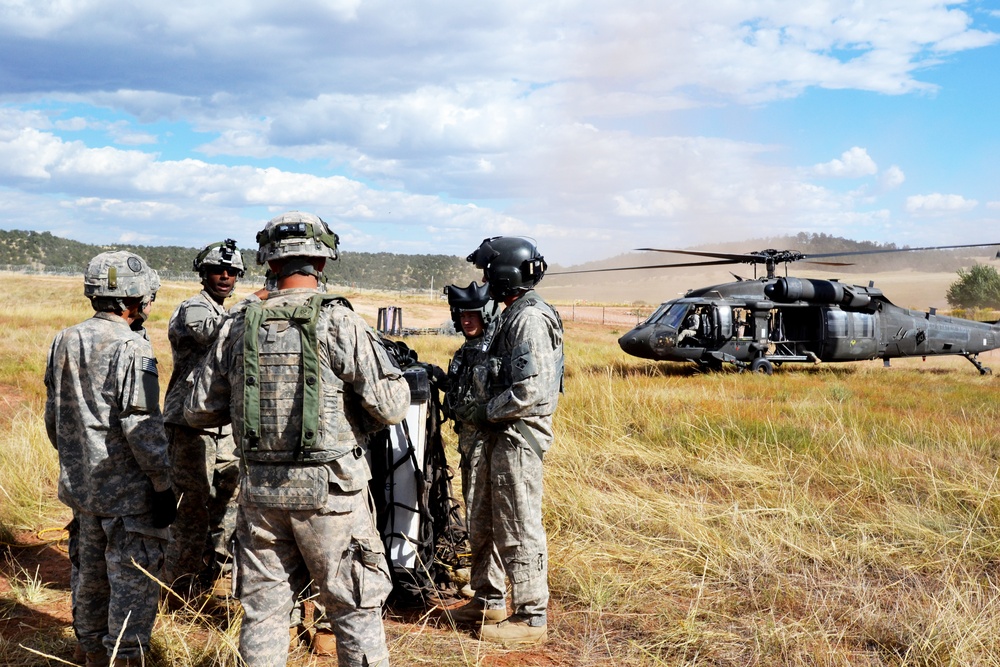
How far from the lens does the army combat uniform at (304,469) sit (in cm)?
280

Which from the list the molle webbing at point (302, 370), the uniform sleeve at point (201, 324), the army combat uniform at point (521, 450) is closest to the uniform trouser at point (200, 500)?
the uniform sleeve at point (201, 324)

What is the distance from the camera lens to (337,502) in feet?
9.33

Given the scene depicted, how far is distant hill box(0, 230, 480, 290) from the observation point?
71812 mm

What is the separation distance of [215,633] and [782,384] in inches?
425

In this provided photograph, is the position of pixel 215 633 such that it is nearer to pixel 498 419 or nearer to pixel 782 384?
pixel 498 419

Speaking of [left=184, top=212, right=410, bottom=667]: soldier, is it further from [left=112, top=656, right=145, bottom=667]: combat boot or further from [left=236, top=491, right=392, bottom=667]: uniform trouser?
[left=112, top=656, right=145, bottom=667]: combat boot

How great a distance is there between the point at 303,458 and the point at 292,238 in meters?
0.86

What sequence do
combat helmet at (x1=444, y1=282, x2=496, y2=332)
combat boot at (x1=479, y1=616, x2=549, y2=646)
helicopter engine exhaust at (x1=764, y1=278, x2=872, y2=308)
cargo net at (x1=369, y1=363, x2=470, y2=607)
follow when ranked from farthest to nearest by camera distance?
1. helicopter engine exhaust at (x1=764, y1=278, x2=872, y2=308)
2. combat helmet at (x1=444, y1=282, x2=496, y2=332)
3. cargo net at (x1=369, y1=363, x2=470, y2=607)
4. combat boot at (x1=479, y1=616, x2=549, y2=646)

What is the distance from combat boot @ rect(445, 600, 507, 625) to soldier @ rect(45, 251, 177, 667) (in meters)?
1.57

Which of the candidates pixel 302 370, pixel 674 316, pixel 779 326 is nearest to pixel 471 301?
pixel 302 370

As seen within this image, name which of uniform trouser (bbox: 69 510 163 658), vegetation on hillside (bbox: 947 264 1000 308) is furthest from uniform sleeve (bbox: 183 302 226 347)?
vegetation on hillside (bbox: 947 264 1000 308)

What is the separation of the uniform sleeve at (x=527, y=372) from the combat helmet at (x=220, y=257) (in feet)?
5.81

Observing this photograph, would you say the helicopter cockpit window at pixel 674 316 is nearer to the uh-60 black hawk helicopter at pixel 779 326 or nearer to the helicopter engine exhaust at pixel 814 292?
the uh-60 black hawk helicopter at pixel 779 326

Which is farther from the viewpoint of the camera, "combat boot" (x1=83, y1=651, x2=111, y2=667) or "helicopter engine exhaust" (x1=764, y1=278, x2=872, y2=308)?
"helicopter engine exhaust" (x1=764, y1=278, x2=872, y2=308)
